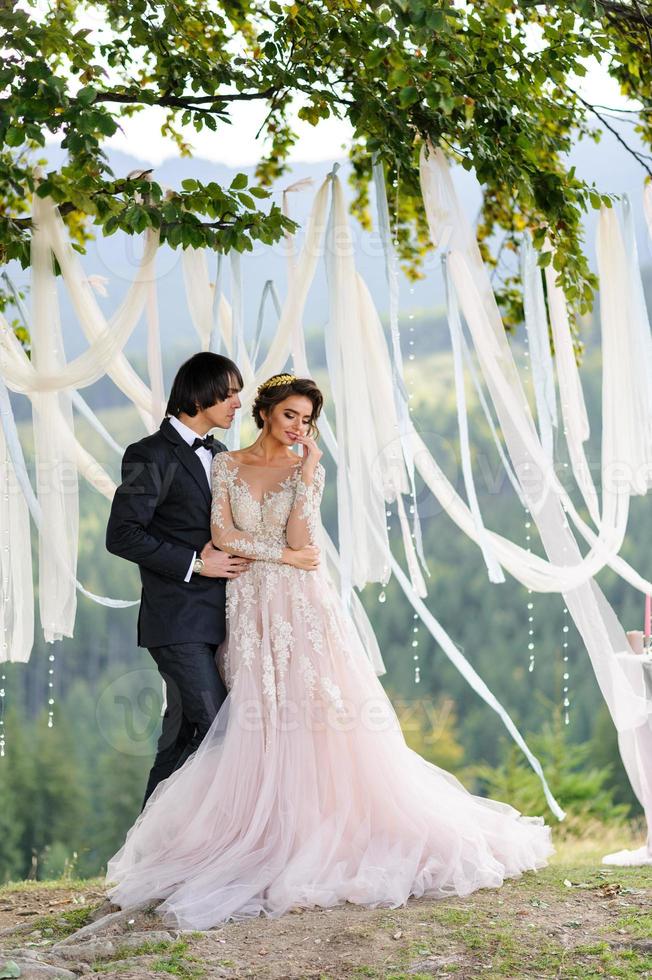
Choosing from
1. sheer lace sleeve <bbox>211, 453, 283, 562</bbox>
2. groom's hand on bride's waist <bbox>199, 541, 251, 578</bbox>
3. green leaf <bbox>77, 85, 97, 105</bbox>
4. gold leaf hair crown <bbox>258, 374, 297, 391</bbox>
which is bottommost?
groom's hand on bride's waist <bbox>199, 541, 251, 578</bbox>

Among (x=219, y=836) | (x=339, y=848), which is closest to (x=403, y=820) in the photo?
(x=339, y=848)

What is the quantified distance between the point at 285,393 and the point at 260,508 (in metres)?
0.37

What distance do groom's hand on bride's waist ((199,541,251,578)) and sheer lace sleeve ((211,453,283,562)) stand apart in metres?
0.02

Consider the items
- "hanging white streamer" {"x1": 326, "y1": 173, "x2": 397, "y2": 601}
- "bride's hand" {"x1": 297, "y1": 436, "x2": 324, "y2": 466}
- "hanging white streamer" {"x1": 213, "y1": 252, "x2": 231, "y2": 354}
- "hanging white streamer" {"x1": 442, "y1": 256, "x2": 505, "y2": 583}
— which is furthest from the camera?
"hanging white streamer" {"x1": 213, "y1": 252, "x2": 231, "y2": 354}

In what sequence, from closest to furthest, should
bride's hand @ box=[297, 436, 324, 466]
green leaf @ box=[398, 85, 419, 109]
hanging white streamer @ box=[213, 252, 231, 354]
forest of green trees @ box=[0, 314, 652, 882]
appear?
1. bride's hand @ box=[297, 436, 324, 466]
2. green leaf @ box=[398, 85, 419, 109]
3. hanging white streamer @ box=[213, 252, 231, 354]
4. forest of green trees @ box=[0, 314, 652, 882]

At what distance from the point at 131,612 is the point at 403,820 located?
24.3m

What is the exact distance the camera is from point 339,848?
123 inches

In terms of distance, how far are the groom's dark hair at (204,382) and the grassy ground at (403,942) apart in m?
1.50

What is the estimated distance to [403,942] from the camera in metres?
2.69

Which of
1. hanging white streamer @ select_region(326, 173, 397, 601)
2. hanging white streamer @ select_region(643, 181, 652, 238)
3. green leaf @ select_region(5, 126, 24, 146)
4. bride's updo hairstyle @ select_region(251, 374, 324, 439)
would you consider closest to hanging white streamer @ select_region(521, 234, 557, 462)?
hanging white streamer @ select_region(643, 181, 652, 238)

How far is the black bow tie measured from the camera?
336 cm

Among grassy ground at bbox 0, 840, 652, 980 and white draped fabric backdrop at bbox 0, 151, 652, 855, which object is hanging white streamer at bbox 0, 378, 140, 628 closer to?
white draped fabric backdrop at bbox 0, 151, 652, 855

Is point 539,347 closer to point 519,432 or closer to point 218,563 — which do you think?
point 519,432

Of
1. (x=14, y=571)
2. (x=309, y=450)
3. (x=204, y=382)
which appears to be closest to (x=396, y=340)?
(x=309, y=450)
